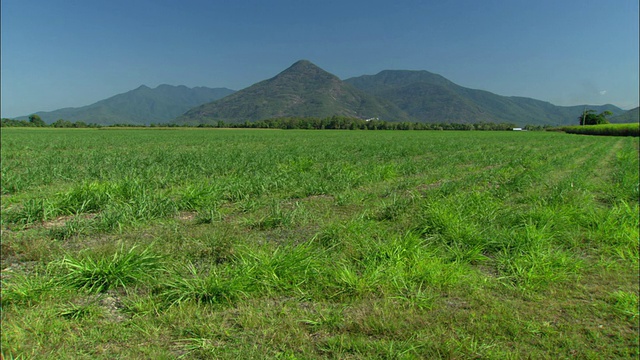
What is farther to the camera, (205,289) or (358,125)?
(358,125)

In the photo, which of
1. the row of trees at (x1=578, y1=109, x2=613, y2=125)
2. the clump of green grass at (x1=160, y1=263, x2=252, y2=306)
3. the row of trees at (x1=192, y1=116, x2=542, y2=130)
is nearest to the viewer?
the clump of green grass at (x1=160, y1=263, x2=252, y2=306)

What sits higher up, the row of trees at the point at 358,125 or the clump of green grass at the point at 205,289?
the row of trees at the point at 358,125

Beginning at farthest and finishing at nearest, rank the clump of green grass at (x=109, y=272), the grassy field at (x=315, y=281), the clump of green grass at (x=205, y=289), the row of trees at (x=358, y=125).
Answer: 1. the row of trees at (x=358, y=125)
2. the clump of green grass at (x=109, y=272)
3. the clump of green grass at (x=205, y=289)
4. the grassy field at (x=315, y=281)

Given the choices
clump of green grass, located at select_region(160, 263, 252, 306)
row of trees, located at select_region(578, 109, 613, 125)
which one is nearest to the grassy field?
clump of green grass, located at select_region(160, 263, 252, 306)

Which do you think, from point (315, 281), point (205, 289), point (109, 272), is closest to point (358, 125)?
point (315, 281)

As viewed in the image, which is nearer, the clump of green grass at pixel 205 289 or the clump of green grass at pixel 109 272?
the clump of green grass at pixel 205 289

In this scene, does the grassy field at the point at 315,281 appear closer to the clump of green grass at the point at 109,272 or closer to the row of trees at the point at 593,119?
the clump of green grass at the point at 109,272

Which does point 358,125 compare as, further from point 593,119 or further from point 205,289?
point 205,289

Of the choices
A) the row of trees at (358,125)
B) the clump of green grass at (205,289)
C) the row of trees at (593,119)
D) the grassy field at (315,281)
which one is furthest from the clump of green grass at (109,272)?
the row of trees at (593,119)

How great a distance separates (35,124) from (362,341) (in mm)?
125873

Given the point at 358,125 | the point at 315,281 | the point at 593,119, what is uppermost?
the point at 593,119

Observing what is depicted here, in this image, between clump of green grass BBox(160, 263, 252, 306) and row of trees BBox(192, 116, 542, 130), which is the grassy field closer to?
clump of green grass BBox(160, 263, 252, 306)

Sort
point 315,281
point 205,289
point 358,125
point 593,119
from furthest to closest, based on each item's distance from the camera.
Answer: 1. point 358,125
2. point 593,119
3. point 315,281
4. point 205,289

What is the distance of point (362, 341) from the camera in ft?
8.39
